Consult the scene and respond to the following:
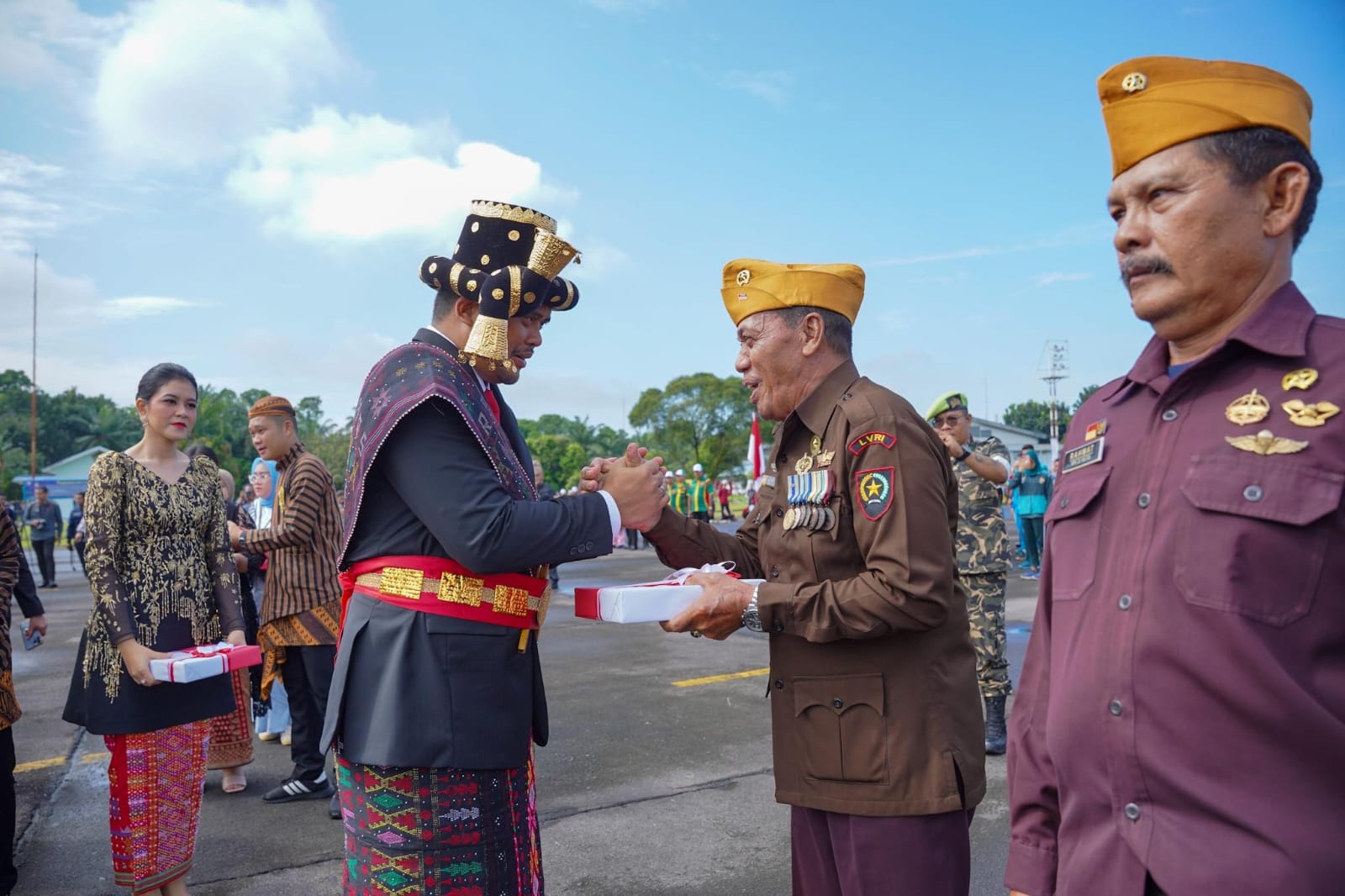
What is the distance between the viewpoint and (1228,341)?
1570mm

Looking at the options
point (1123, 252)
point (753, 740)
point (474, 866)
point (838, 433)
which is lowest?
point (753, 740)

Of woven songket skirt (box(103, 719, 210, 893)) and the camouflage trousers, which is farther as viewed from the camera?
the camouflage trousers

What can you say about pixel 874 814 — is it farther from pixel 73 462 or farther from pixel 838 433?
pixel 73 462

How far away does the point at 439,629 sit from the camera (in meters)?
2.43

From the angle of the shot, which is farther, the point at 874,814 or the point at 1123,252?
the point at 874,814

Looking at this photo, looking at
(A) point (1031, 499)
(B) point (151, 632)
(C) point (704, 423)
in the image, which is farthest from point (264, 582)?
(C) point (704, 423)

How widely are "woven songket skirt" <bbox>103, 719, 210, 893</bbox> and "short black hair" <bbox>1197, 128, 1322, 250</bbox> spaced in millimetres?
4254

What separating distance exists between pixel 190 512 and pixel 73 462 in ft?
277

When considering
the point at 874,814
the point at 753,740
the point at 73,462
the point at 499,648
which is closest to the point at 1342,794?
the point at 874,814

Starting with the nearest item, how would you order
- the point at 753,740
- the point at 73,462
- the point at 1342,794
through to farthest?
the point at 1342,794, the point at 753,740, the point at 73,462

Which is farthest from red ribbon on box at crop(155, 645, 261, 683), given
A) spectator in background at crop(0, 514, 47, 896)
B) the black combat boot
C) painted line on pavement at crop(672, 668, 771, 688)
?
painted line on pavement at crop(672, 668, 771, 688)

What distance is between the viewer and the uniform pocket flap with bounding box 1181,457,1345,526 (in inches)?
55.7

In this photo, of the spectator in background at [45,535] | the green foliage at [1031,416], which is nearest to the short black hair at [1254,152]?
the spectator in background at [45,535]

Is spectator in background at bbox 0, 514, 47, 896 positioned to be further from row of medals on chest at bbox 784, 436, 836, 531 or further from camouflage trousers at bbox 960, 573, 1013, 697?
camouflage trousers at bbox 960, 573, 1013, 697
